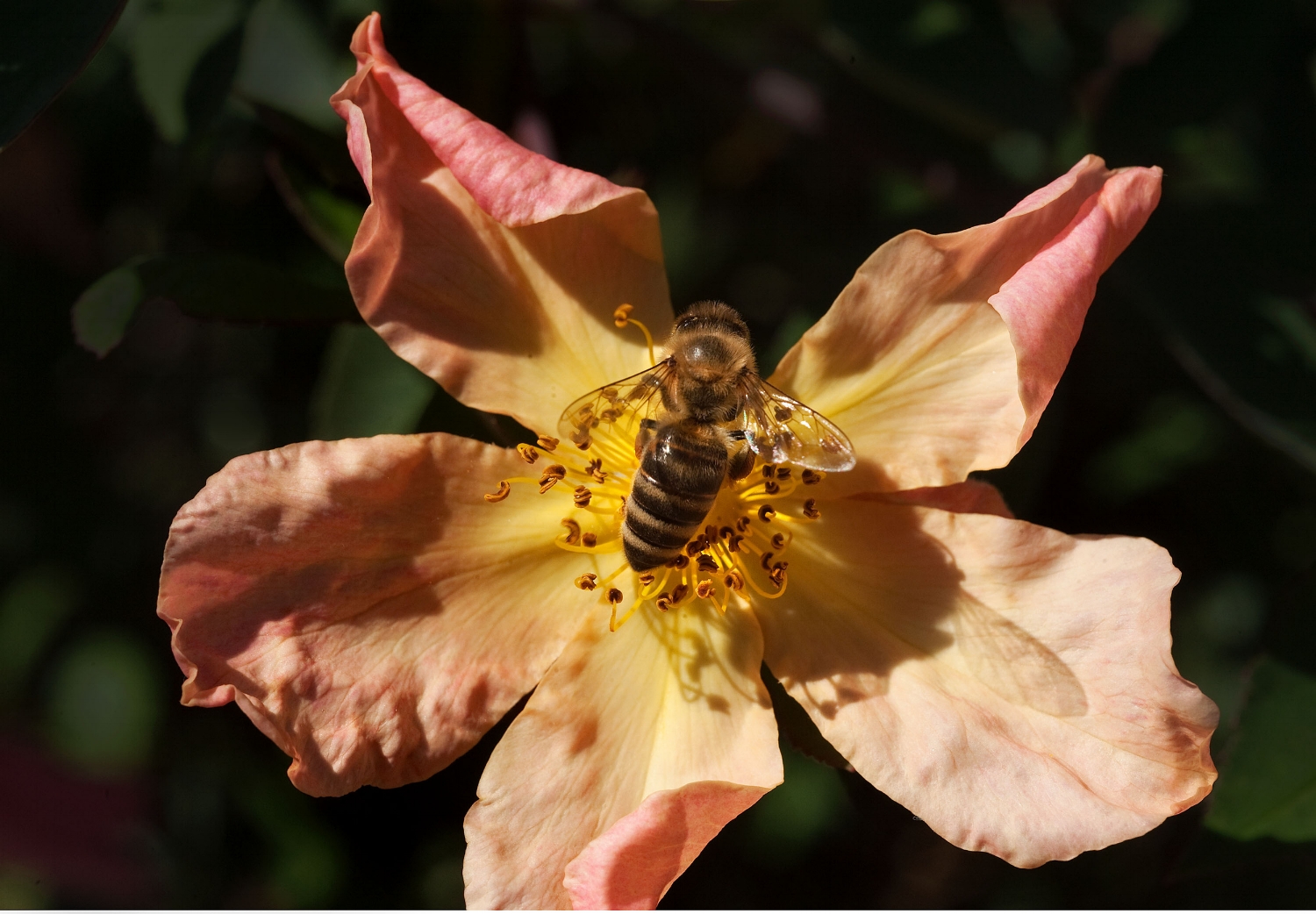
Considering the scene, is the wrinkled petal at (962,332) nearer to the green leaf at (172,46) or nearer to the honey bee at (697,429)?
the honey bee at (697,429)

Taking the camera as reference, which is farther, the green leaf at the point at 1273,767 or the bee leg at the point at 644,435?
the green leaf at the point at 1273,767

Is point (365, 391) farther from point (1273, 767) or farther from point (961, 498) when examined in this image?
point (1273, 767)

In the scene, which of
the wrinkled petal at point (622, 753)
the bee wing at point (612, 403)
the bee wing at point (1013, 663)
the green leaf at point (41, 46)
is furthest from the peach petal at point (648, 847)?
the green leaf at point (41, 46)

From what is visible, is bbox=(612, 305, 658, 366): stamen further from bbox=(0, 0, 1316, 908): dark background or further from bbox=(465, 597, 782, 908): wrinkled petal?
bbox=(465, 597, 782, 908): wrinkled petal

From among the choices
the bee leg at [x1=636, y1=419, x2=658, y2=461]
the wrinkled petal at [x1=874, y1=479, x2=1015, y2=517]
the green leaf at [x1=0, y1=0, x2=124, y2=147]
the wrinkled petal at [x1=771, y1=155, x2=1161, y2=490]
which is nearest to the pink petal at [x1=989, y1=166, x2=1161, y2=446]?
the wrinkled petal at [x1=771, y1=155, x2=1161, y2=490]

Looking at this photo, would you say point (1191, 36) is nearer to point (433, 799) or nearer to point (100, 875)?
point (433, 799)

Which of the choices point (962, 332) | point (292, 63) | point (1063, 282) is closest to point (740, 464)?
point (962, 332)
